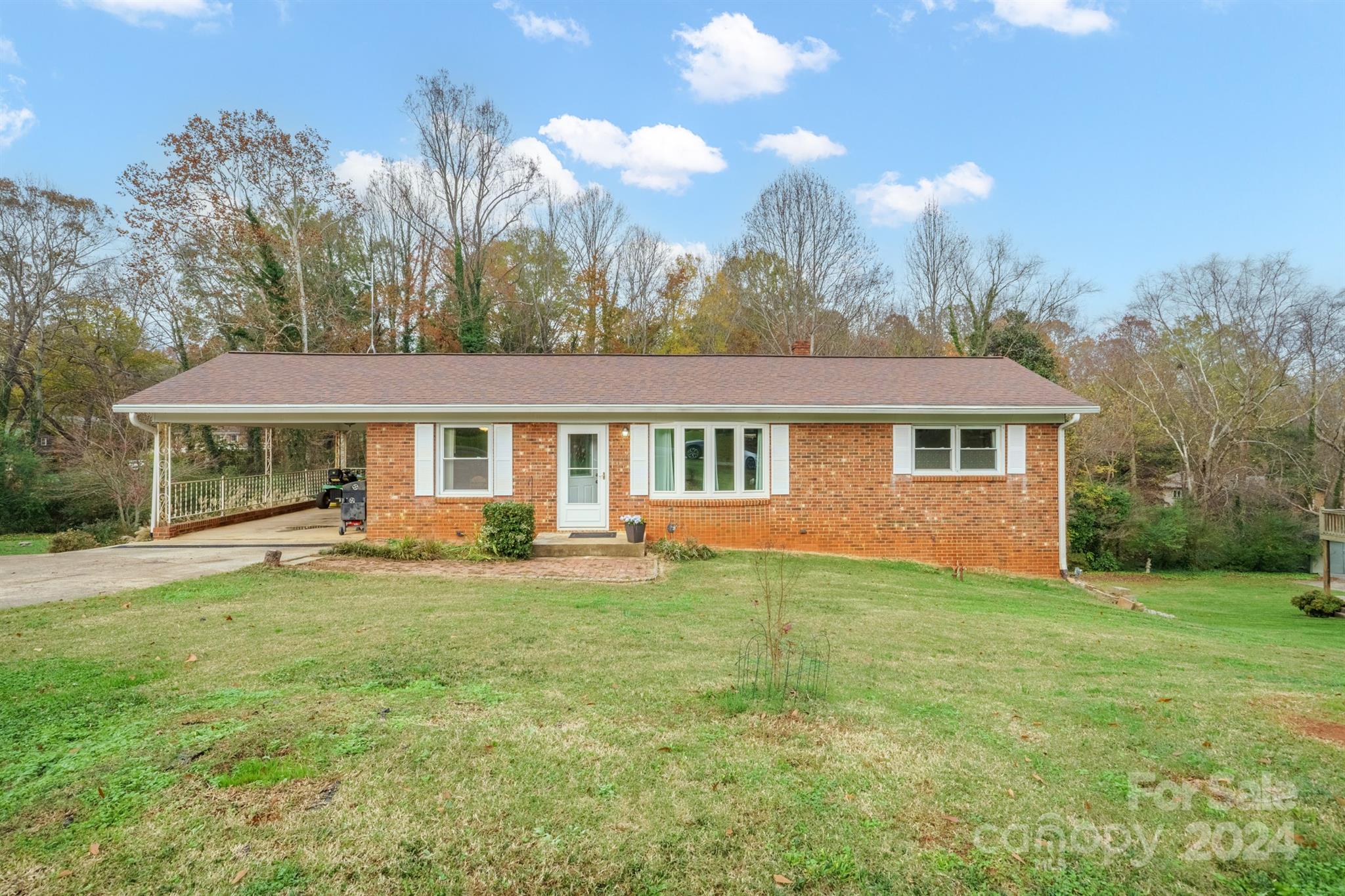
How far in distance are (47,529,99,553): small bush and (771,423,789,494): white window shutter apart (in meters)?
12.6

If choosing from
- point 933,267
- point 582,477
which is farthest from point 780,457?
point 933,267

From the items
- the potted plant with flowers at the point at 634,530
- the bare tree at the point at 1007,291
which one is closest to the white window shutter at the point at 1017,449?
the potted plant with flowers at the point at 634,530

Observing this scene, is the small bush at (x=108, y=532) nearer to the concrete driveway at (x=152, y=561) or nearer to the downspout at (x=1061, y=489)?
the concrete driveway at (x=152, y=561)

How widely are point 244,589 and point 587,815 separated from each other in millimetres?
6891

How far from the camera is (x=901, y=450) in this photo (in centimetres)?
1202

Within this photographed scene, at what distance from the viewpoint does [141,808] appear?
103 inches

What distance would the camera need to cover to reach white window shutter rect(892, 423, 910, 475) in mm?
12000

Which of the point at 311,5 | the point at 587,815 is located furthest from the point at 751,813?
the point at 311,5

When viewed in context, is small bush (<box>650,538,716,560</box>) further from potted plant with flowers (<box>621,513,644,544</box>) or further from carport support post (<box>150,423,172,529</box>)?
carport support post (<box>150,423,172,529</box>)

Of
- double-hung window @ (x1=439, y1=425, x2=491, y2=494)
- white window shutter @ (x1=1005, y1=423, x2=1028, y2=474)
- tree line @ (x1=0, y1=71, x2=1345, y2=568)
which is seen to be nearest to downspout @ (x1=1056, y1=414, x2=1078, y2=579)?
white window shutter @ (x1=1005, y1=423, x2=1028, y2=474)

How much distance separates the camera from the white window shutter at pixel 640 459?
11938mm

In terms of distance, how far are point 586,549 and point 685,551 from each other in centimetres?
168

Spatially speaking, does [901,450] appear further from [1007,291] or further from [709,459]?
[1007,291]

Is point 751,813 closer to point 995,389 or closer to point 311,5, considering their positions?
point 995,389
